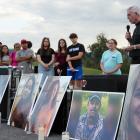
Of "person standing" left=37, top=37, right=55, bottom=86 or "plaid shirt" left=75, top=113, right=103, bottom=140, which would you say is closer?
"plaid shirt" left=75, top=113, right=103, bottom=140

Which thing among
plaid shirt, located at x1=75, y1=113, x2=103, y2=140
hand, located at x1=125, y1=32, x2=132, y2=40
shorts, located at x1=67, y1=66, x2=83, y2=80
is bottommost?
plaid shirt, located at x1=75, y1=113, x2=103, y2=140

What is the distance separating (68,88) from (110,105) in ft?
6.43

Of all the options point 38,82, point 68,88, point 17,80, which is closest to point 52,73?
point 17,80

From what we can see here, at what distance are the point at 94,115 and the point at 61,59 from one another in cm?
439

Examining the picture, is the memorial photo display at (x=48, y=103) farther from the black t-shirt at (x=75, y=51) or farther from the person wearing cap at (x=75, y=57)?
the black t-shirt at (x=75, y=51)

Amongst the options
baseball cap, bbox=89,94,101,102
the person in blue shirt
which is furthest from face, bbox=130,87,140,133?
the person in blue shirt

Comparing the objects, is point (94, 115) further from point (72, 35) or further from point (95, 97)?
point (72, 35)

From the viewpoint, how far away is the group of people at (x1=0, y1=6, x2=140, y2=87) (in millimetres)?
7258

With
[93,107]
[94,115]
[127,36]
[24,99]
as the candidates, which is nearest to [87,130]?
[94,115]

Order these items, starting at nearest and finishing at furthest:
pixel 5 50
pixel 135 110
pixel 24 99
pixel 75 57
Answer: pixel 135 110, pixel 24 99, pixel 75 57, pixel 5 50

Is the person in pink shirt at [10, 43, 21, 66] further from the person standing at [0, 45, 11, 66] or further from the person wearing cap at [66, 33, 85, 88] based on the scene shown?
the person wearing cap at [66, 33, 85, 88]

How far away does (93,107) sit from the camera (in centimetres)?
690

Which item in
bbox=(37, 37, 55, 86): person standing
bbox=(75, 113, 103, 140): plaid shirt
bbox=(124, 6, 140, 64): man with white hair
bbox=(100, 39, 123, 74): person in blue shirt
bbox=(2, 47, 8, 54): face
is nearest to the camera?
bbox=(75, 113, 103, 140): plaid shirt

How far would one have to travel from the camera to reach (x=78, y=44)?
10.7m
